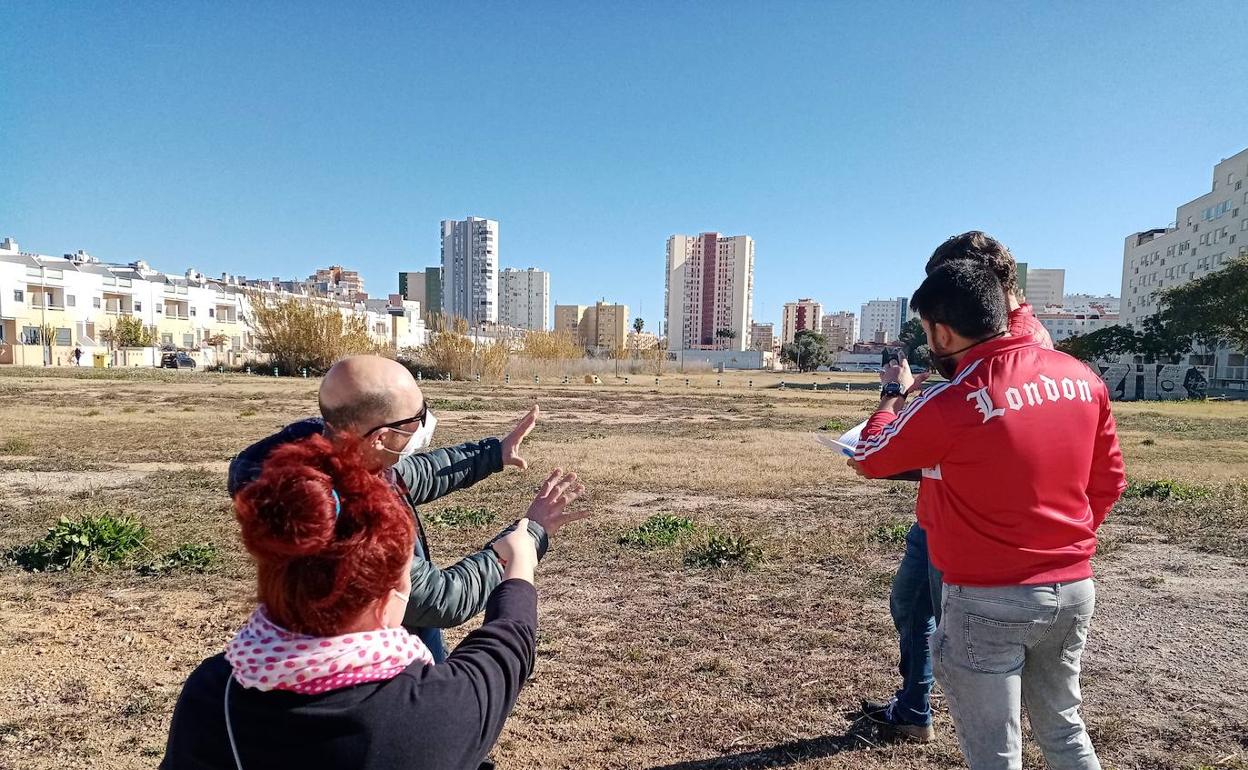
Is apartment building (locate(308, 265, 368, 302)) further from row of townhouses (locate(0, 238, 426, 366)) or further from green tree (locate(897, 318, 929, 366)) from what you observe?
green tree (locate(897, 318, 929, 366))

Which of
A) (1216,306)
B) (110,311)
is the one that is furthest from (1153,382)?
(110,311)

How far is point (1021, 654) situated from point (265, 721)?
6.08 ft

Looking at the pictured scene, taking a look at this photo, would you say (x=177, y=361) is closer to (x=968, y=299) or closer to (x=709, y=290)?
(x=968, y=299)

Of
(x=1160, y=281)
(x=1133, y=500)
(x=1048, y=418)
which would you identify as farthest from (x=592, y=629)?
(x=1160, y=281)

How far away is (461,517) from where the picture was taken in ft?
23.5

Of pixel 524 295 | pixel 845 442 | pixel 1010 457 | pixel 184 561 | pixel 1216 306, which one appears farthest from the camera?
pixel 524 295

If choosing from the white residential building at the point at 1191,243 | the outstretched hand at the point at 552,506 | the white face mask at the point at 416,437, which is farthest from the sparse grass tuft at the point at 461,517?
the white residential building at the point at 1191,243

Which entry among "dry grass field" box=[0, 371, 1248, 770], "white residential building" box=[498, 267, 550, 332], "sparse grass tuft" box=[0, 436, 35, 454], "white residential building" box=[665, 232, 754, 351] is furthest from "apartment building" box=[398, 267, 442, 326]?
"dry grass field" box=[0, 371, 1248, 770]

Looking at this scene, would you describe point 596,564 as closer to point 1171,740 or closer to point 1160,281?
point 1171,740

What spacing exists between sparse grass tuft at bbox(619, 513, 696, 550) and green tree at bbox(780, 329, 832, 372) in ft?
279

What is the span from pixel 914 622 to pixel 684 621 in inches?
75.6

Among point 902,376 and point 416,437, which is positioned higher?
point 902,376

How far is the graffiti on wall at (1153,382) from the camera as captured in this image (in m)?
35.6

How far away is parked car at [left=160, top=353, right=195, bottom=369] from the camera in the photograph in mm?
52509
